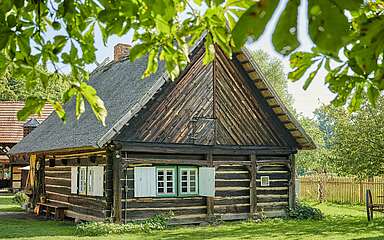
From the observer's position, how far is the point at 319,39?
1.48 meters

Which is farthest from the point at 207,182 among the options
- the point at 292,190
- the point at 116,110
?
the point at 292,190

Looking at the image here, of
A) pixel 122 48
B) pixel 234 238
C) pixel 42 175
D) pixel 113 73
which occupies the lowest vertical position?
pixel 234 238

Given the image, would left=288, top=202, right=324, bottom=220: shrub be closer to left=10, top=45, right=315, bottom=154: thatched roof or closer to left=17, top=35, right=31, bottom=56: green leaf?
left=10, top=45, right=315, bottom=154: thatched roof

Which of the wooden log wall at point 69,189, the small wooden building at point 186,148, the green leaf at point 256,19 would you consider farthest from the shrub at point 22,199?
the green leaf at point 256,19

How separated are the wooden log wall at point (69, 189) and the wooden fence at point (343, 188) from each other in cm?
1175

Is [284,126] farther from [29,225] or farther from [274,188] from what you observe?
[29,225]

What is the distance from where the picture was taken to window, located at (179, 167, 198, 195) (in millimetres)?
18109

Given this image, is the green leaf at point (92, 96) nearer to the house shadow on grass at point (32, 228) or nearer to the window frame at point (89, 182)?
the house shadow on grass at point (32, 228)

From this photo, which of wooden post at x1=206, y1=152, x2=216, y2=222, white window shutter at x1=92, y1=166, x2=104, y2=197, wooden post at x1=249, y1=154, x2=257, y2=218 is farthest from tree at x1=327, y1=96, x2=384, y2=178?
white window shutter at x1=92, y1=166, x2=104, y2=197

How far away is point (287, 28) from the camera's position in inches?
59.9

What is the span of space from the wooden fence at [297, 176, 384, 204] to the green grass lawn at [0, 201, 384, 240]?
25.4ft

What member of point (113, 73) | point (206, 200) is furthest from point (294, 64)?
point (113, 73)

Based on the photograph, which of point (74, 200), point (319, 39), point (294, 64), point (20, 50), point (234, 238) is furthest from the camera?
point (74, 200)

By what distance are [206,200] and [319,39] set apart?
56.7 ft
